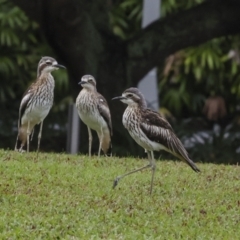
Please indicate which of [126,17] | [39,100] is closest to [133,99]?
[39,100]

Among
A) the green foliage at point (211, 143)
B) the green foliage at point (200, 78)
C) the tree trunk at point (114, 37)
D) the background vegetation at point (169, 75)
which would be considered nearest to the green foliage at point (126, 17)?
the background vegetation at point (169, 75)

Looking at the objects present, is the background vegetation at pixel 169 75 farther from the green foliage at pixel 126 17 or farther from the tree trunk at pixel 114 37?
the tree trunk at pixel 114 37

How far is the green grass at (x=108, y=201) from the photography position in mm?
9797

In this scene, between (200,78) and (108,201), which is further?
(200,78)

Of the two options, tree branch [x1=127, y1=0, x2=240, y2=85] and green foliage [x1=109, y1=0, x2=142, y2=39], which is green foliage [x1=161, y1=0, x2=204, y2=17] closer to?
green foliage [x1=109, y1=0, x2=142, y2=39]

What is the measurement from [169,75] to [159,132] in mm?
15095

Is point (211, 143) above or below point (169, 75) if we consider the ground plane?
below

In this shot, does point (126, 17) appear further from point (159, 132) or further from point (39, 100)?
point (159, 132)

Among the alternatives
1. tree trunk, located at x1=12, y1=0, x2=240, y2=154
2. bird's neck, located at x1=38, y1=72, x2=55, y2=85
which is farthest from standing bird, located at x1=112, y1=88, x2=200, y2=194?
tree trunk, located at x1=12, y1=0, x2=240, y2=154

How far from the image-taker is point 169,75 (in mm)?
26562

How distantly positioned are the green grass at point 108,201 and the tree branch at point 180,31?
5548 mm

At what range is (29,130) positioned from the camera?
46.7 feet

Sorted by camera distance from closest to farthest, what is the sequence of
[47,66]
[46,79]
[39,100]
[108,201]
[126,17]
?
[108,201], [39,100], [46,79], [47,66], [126,17]

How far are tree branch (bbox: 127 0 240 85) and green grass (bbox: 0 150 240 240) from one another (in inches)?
218
